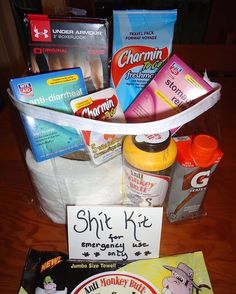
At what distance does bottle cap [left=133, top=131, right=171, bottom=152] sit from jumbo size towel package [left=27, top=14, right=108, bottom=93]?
6.3 inches

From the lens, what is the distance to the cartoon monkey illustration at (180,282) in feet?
1.43

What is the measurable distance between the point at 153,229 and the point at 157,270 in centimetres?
7

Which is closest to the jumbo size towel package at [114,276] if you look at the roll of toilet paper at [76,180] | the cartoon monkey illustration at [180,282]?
the cartoon monkey illustration at [180,282]

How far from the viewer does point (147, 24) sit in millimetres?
501

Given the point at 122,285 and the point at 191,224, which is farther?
the point at 191,224

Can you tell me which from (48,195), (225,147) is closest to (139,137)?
(48,195)

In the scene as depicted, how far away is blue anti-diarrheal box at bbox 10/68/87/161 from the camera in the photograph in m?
0.43

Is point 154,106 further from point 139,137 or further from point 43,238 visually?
point 43,238

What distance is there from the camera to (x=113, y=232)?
1.56 feet

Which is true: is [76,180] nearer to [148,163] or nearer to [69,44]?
[148,163]

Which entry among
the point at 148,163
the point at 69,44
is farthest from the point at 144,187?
the point at 69,44

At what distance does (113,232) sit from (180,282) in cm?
13

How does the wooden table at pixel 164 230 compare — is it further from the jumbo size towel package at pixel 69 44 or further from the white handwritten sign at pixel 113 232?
the jumbo size towel package at pixel 69 44

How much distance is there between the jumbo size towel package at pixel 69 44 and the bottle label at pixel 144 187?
Result: 0.64 ft
